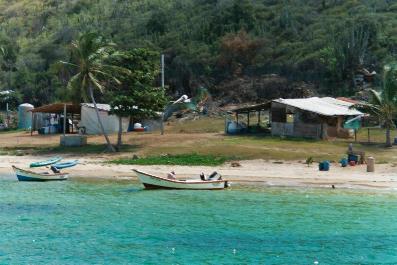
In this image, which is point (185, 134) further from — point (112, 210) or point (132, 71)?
point (112, 210)

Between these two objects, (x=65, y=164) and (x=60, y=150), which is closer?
(x=65, y=164)

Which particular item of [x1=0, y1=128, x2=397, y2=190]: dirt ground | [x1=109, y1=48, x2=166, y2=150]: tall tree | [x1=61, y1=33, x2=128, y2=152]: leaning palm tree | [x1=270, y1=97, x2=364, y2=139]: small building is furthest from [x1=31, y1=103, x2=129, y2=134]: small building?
[x1=270, y1=97, x2=364, y2=139]: small building

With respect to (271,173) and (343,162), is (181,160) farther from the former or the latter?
(343,162)

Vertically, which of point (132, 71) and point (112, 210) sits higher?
point (132, 71)

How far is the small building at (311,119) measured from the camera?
48.3 m

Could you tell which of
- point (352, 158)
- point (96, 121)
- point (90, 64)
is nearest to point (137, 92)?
point (90, 64)

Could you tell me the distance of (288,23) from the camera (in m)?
82.3

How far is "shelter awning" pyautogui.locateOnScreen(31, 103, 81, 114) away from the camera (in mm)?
56562

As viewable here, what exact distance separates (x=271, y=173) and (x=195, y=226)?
46.4 feet

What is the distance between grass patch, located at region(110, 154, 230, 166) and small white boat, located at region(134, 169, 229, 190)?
7345mm

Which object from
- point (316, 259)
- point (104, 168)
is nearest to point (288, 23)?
point (104, 168)

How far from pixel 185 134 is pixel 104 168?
12171 mm

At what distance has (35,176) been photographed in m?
38.0

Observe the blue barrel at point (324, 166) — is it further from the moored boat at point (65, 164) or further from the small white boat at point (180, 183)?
A: the moored boat at point (65, 164)
